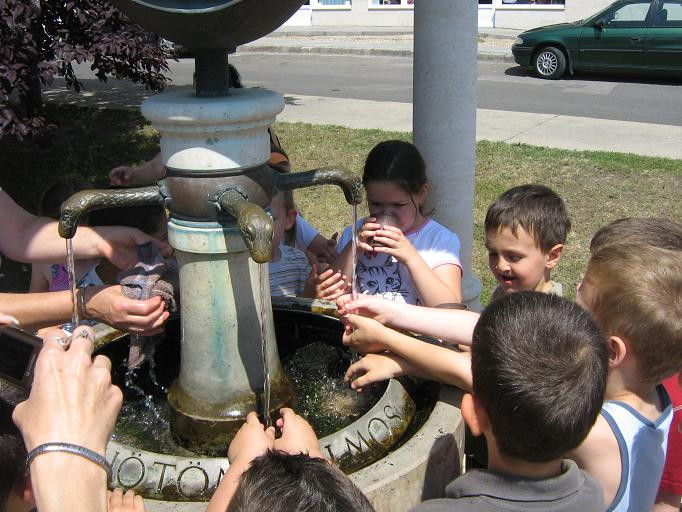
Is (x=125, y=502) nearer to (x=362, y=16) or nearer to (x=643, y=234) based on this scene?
(x=643, y=234)

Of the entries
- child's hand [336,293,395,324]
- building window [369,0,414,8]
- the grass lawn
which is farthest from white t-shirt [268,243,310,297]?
building window [369,0,414,8]

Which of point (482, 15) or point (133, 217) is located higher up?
point (482, 15)

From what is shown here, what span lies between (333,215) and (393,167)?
3.46m

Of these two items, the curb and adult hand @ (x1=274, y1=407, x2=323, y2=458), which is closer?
adult hand @ (x1=274, y1=407, x2=323, y2=458)

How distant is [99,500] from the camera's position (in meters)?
1.42

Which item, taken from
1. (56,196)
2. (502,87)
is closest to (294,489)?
(56,196)

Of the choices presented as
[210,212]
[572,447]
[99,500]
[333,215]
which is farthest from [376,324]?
[333,215]

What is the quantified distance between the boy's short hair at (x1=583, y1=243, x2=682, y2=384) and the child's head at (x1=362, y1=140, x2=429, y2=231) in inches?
37.1

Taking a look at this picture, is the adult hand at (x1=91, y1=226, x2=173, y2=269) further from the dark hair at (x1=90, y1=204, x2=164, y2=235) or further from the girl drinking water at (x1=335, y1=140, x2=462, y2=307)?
the girl drinking water at (x1=335, y1=140, x2=462, y2=307)

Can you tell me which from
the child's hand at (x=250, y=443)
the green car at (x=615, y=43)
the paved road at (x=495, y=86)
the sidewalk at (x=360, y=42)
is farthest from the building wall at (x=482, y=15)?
the child's hand at (x=250, y=443)

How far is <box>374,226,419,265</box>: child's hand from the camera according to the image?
2705mm

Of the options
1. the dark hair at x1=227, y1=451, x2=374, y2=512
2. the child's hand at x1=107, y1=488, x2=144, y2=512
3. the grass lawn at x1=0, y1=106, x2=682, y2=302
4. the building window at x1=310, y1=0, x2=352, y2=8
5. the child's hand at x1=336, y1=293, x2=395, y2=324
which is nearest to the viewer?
the dark hair at x1=227, y1=451, x2=374, y2=512

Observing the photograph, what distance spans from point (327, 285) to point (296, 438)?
1082 millimetres

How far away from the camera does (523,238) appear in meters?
2.91
